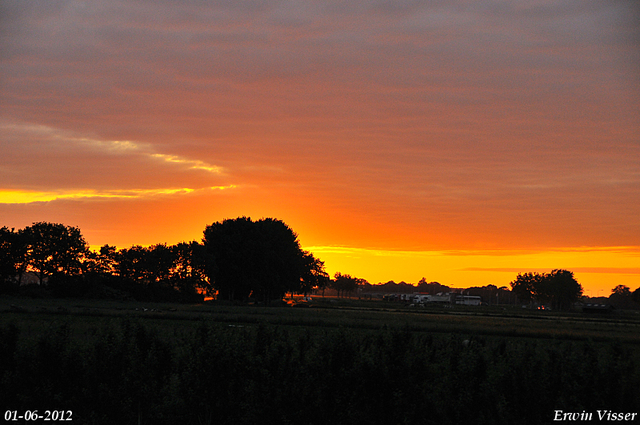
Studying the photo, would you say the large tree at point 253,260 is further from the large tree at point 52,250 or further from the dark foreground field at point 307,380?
the dark foreground field at point 307,380

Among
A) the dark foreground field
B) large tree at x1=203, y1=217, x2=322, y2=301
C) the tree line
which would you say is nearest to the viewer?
the dark foreground field

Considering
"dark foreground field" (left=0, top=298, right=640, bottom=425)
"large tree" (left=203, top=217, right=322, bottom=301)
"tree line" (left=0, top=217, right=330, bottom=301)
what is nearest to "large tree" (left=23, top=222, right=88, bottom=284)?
"tree line" (left=0, top=217, right=330, bottom=301)

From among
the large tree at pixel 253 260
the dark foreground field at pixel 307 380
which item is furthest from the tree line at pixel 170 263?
the dark foreground field at pixel 307 380

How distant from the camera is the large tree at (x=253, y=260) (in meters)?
128

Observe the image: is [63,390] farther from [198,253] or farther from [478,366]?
[198,253]

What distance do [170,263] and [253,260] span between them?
2041 centimetres

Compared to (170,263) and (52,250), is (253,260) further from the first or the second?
(52,250)

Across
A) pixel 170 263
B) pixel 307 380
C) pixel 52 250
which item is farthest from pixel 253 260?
pixel 307 380

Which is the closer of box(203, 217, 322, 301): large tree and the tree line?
the tree line

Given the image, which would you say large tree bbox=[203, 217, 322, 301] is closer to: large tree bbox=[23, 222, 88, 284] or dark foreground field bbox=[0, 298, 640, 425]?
large tree bbox=[23, 222, 88, 284]

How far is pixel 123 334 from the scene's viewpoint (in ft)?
63.1

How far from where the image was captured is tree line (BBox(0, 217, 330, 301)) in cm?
12100

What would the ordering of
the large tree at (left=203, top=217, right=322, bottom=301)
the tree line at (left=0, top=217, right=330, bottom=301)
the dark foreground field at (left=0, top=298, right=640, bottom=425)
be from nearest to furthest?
the dark foreground field at (left=0, top=298, right=640, bottom=425) < the tree line at (left=0, top=217, right=330, bottom=301) < the large tree at (left=203, top=217, right=322, bottom=301)

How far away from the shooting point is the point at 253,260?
128875 millimetres
